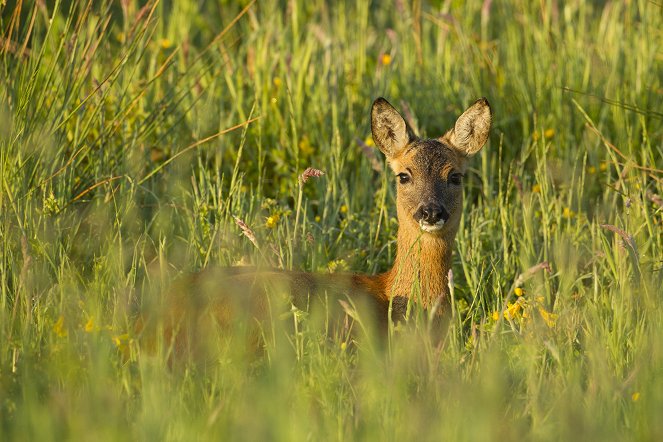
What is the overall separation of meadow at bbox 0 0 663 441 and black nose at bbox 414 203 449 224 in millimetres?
368

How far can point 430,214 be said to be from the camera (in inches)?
204

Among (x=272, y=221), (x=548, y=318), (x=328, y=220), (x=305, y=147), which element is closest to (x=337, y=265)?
(x=272, y=221)

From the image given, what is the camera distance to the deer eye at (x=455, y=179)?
551cm

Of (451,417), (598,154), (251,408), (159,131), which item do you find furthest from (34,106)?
(598,154)

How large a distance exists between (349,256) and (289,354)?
1922mm

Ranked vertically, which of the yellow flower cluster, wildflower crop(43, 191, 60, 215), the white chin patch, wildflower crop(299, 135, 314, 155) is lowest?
the yellow flower cluster

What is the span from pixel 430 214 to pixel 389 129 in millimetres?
700

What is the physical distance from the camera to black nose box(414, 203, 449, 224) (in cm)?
518

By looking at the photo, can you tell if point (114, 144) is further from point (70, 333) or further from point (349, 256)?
point (70, 333)

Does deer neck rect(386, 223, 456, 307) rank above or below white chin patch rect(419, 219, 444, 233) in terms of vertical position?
below

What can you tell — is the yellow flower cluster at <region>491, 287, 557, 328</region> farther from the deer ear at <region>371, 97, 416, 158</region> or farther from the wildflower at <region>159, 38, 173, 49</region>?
the wildflower at <region>159, 38, 173, 49</region>

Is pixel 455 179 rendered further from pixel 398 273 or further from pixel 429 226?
pixel 398 273

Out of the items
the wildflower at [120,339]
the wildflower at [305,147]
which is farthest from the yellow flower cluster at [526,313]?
the wildflower at [305,147]

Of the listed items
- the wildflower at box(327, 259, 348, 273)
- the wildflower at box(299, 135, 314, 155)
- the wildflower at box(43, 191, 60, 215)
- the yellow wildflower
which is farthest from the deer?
the wildflower at box(299, 135, 314, 155)
